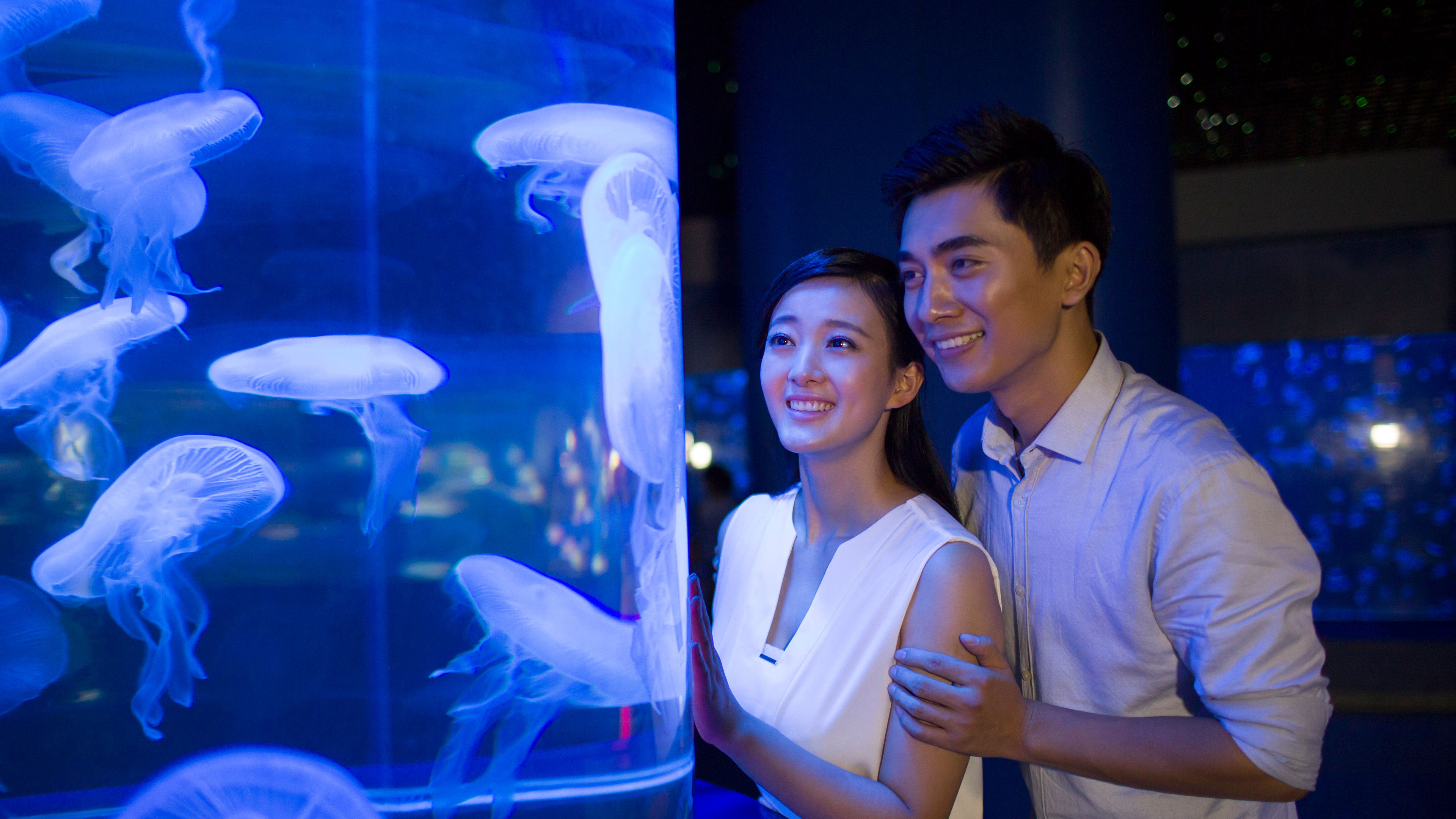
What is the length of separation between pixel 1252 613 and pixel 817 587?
0.58m

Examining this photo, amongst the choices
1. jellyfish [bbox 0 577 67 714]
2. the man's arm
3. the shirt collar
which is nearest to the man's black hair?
the shirt collar

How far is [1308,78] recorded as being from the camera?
4.66 m

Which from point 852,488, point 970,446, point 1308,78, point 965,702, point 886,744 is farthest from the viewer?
point 1308,78

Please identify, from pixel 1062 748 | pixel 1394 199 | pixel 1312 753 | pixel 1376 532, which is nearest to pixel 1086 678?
pixel 1062 748

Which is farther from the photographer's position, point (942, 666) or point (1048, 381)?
point (1048, 381)

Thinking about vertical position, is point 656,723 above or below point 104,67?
below

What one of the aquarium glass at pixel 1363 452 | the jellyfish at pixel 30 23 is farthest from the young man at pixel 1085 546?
the aquarium glass at pixel 1363 452

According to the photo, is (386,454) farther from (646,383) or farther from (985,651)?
(985,651)

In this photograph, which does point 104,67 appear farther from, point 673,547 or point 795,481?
point 795,481

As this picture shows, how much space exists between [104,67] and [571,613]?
Result: 0.61 m

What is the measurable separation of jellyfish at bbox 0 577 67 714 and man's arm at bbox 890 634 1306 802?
2.94 ft

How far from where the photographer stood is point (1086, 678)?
1316 millimetres

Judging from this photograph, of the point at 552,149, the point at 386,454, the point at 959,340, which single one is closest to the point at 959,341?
the point at 959,340

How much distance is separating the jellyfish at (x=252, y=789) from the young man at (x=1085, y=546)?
68 cm
